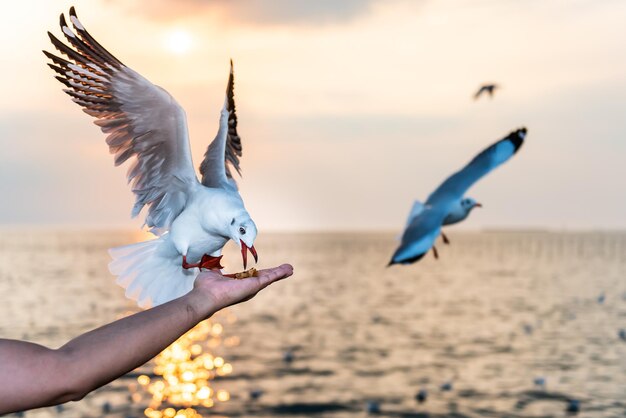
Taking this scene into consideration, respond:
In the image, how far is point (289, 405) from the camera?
24797 mm

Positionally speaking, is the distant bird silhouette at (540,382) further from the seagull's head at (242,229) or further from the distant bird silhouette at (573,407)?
the seagull's head at (242,229)

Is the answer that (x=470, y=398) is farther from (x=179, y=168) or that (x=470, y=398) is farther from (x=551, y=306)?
(x=551, y=306)

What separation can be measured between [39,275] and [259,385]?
66.2 meters

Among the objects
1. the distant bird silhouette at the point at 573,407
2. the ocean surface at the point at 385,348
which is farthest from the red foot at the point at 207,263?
the distant bird silhouette at the point at 573,407

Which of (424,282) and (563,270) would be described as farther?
(563,270)

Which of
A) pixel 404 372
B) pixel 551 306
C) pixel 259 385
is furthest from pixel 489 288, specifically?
pixel 259 385

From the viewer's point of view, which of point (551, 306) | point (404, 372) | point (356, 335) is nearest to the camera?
point (404, 372)

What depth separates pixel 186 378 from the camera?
30.5 m

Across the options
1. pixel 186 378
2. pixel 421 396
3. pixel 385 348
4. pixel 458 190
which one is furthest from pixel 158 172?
pixel 385 348

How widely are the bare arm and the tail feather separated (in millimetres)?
3557

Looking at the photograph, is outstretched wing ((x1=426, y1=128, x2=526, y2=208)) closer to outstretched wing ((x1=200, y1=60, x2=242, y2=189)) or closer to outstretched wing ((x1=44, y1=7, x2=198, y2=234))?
outstretched wing ((x1=200, y1=60, x2=242, y2=189))

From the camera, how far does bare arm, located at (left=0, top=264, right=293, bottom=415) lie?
1476 millimetres

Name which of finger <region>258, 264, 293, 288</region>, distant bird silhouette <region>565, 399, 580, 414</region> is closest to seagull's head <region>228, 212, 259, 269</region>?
finger <region>258, 264, 293, 288</region>

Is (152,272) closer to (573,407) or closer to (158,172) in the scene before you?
(158,172)
